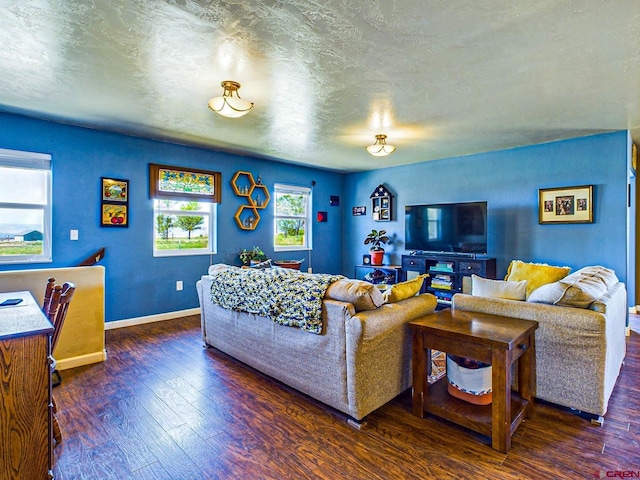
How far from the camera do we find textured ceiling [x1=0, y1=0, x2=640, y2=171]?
73.1 inches

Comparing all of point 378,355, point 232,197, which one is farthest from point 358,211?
point 378,355

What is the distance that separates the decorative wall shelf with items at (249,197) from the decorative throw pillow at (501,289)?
12.0ft

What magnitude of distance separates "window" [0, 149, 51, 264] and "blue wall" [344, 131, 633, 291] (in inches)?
193

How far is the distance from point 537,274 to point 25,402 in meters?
3.71

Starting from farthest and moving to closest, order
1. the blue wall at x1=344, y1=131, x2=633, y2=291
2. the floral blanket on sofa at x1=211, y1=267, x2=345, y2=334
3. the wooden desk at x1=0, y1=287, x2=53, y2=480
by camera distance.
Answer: the blue wall at x1=344, y1=131, x2=633, y2=291
the floral blanket on sofa at x1=211, y1=267, x2=345, y2=334
the wooden desk at x1=0, y1=287, x2=53, y2=480

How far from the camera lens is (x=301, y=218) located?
21.0 ft

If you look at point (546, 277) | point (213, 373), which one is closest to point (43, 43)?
point (213, 373)

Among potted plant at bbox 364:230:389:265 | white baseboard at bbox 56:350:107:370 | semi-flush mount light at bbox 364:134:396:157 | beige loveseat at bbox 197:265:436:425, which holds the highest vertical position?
semi-flush mount light at bbox 364:134:396:157

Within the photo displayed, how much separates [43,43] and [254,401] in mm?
2666

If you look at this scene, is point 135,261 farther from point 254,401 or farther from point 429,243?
point 429,243

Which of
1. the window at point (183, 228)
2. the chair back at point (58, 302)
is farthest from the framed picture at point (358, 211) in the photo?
Result: the chair back at point (58, 302)

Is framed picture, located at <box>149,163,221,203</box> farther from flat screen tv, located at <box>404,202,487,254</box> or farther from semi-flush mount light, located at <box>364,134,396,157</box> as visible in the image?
flat screen tv, located at <box>404,202,487,254</box>

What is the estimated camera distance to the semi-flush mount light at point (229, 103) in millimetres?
2740

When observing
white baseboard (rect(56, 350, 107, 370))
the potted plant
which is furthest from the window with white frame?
the potted plant
